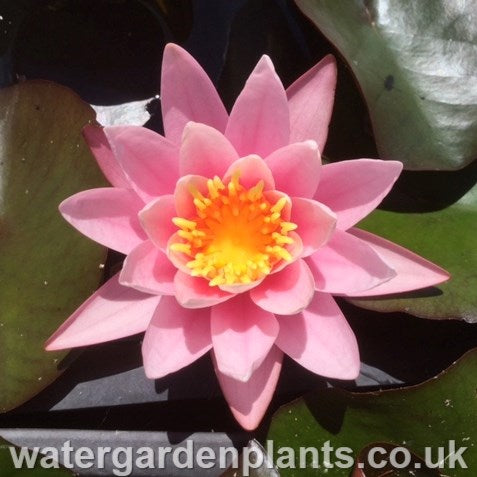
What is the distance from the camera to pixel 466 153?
1498 millimetres

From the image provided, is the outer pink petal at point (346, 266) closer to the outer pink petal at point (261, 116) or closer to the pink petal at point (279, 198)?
the pink petal at point (279, 198)

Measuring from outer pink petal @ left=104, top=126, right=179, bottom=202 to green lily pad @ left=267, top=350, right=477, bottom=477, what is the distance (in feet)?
2.10

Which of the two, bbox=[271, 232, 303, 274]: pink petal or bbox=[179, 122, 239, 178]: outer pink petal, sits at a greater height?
bbox=[179, 122, 239, 178]: outer pink petal

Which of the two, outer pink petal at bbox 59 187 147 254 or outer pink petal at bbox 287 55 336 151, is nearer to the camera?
outer pink petal at bbox 59 187 147 254

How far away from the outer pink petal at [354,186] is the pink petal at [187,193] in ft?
0.84

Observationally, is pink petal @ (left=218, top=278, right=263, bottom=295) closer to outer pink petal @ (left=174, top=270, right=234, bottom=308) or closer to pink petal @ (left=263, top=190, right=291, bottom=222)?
outer pink petal @ (left=174, top=270, right=234, bottom=308)

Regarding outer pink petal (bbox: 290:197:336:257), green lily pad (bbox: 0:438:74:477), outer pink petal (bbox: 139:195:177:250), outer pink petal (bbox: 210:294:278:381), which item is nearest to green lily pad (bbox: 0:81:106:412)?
green lily pad (bbox: 0:438:74:477)

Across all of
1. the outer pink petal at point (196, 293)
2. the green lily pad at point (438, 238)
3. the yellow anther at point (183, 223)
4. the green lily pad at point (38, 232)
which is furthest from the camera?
the green lily pad at point (38, 232)

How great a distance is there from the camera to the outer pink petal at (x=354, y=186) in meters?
1.26

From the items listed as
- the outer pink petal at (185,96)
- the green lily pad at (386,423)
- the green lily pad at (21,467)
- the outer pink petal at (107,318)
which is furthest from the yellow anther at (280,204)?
the green lily pad at (21,467)

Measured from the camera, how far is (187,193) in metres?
1.33

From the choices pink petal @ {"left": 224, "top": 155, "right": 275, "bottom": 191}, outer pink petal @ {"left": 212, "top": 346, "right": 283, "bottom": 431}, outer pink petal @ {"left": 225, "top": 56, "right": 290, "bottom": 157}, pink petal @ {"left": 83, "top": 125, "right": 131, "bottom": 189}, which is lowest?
outer pink petal @ {"left": 212, "top": 346, "right": 283, "bottom": 431}

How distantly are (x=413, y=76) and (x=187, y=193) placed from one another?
2.12 feet

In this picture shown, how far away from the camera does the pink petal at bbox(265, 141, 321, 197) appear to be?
1234 mm
